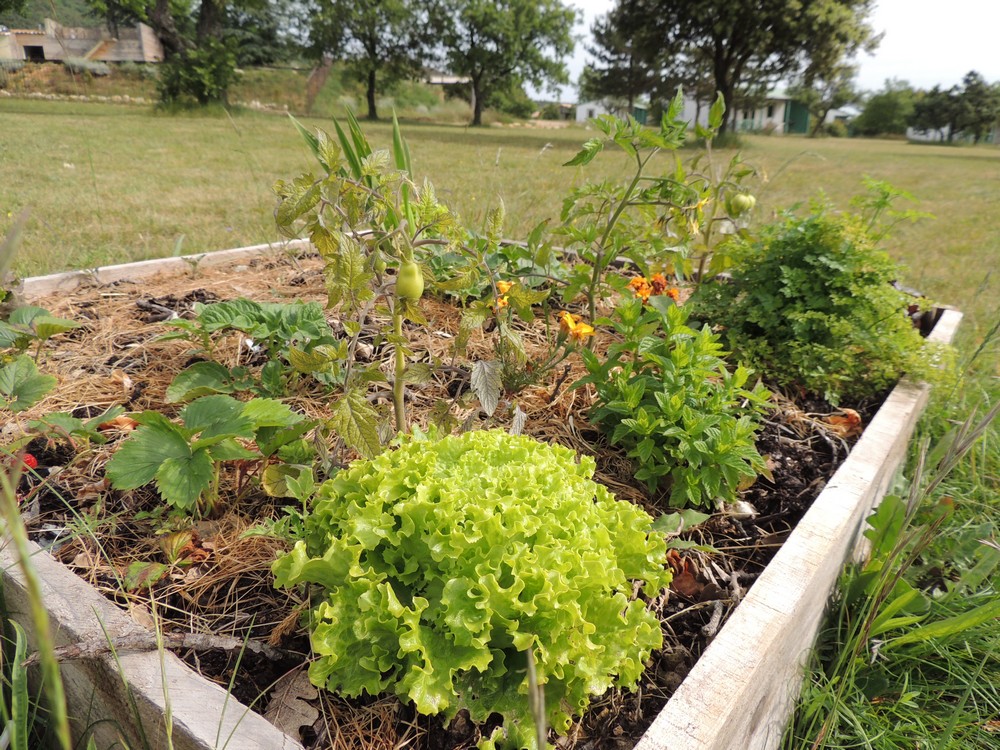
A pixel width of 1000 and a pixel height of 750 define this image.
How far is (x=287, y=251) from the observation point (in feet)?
10.2

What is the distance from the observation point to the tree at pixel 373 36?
3092cm

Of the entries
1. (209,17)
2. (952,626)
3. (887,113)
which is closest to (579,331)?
(952,626)

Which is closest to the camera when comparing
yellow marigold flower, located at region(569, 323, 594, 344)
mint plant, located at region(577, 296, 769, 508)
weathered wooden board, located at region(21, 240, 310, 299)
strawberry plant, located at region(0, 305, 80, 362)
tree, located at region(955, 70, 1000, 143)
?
mint plant, located at region(577, 296, 769, 508)

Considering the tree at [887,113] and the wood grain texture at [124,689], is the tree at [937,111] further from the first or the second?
the wood grain texture at [124,689]

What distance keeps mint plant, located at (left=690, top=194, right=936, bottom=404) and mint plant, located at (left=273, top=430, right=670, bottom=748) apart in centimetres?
146

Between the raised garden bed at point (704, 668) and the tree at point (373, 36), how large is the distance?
107 ft

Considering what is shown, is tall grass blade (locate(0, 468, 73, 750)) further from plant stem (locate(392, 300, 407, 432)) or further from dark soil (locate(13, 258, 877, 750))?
plant stem (locate(392, 300, 407, 432))

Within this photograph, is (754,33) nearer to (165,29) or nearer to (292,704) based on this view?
(165,29)

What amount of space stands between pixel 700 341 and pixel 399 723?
4.17ft

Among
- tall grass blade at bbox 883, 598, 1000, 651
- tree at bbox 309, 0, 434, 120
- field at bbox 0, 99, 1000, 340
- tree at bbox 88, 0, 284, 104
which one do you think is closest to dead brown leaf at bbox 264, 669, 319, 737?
field at bbox 0, 99, 1000, 340

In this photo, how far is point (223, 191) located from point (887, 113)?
7327 centimetres

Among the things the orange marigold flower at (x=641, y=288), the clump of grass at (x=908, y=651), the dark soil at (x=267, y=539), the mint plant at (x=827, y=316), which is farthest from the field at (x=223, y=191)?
the clump of grass at (x=908, y=651)

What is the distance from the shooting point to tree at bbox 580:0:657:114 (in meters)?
19.0

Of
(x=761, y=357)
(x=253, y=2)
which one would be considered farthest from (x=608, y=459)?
(x=253, y=2)
